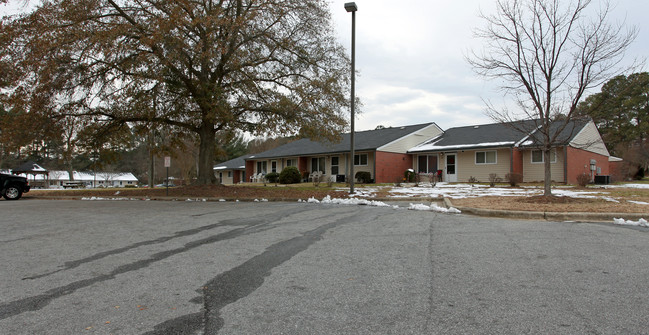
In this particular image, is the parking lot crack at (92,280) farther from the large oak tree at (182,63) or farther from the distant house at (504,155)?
the distant house at (504,155)

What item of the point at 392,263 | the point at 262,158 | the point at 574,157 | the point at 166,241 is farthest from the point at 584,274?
the point at 262,158

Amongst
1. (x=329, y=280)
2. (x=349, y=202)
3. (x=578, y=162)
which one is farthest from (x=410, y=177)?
(x=329, y=280)

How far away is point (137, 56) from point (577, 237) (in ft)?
45.6

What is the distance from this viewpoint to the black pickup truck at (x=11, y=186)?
17.3 metres

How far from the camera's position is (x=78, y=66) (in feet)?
43.9

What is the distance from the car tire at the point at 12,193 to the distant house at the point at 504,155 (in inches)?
947

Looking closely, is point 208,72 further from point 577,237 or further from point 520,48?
point 577,237

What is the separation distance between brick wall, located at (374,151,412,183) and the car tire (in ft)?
66.5

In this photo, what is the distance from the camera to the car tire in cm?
1742

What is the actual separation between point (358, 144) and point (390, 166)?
346 centimetres

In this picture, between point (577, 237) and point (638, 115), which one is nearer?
point (577, 237)

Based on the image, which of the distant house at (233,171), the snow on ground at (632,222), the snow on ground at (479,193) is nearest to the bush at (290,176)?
the snow on ground at (479,193)

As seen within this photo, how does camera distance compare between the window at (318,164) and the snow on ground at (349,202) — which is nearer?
the snow on ground at (349,202)

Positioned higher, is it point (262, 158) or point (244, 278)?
point (262, 158)
